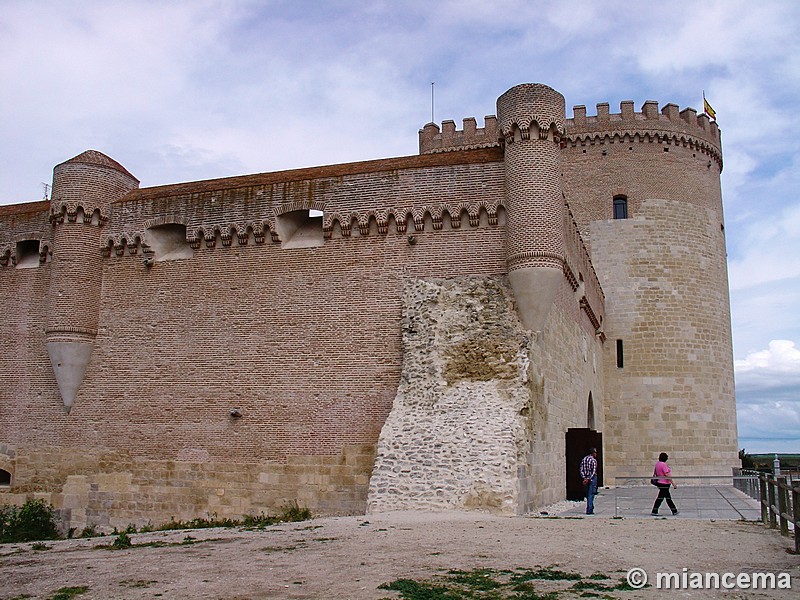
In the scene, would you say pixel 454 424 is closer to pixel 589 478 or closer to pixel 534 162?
pixel 589 478

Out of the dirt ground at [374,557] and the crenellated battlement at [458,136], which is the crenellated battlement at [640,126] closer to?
the crenellated battlement at [458,136]

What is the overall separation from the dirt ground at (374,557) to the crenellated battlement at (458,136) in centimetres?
1997

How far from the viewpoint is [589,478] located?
14820mm

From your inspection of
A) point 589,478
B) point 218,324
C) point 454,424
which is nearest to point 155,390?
point 218,324

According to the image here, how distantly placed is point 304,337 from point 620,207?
1550 cm

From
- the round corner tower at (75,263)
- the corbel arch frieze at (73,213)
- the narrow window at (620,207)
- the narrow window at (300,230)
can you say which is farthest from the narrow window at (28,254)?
the narrow window at (620,207)

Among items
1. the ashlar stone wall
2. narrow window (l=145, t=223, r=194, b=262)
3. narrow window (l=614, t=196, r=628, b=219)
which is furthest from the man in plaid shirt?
narrow window (l=614, t=196, r=628, b=219)

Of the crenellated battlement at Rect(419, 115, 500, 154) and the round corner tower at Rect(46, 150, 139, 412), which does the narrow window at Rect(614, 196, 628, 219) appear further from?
the round corner tower at Rect(46, 150, 139, 412)

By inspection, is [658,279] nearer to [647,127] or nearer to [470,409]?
[647,127]

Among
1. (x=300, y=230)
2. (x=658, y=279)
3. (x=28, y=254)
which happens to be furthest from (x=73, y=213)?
(x=658, y=279)

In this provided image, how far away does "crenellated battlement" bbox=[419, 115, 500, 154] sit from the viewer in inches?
1169

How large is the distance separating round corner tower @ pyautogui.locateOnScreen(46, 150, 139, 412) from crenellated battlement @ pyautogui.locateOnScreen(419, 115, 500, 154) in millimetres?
13840

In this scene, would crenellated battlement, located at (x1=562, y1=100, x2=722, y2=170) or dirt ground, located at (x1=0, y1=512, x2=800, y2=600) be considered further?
crenellated battlement, located at (x1=562, y1=100, x2=722, y2=170)

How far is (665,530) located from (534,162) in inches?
310
